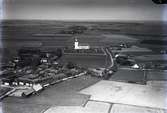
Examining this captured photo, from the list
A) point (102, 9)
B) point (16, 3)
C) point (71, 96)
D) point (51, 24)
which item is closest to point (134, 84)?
point (71, 96)

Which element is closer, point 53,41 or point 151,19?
point 151,19

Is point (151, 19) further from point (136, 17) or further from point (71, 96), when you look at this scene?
point (71, 96)

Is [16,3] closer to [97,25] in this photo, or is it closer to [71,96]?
[97,25]

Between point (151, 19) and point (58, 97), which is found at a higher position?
point (151, 19)

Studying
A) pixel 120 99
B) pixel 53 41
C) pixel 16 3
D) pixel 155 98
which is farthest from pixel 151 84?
pixel 16 3

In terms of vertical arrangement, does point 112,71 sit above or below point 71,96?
above

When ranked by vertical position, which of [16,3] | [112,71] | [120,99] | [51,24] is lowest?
[120,99]
